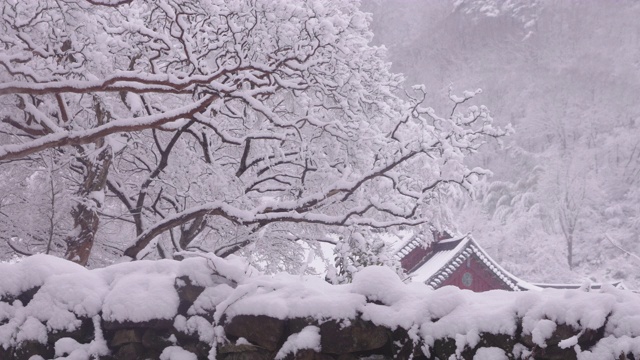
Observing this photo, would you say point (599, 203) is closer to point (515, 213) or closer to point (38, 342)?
point (515, 213)

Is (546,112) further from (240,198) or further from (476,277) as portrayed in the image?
(240,198)

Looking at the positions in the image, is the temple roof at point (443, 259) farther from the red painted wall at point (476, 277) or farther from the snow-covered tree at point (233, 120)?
the snow-covered tree at point (233, 120)

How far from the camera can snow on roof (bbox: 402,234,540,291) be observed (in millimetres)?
17094

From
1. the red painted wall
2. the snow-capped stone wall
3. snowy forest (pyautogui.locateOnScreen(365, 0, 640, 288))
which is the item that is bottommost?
the snow-capped stone wall

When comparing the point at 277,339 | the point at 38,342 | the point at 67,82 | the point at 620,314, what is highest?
the point at 67,82

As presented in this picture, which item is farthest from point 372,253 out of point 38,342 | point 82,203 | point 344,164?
point 38,342

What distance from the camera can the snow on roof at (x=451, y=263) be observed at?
56.1 ft

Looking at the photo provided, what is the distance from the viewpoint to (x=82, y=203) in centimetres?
788

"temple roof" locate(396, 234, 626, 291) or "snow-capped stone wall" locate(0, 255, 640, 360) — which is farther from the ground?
"temple roof" locate(396, 234, 626, 291)

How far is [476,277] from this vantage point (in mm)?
18188

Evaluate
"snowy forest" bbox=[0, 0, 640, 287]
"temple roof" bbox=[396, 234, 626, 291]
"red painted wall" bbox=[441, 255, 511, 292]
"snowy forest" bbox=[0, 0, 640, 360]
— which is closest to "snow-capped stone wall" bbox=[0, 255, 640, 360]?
"snowy forest" bbox=[0, 0, 640, 360]

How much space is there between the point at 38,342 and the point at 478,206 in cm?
4403

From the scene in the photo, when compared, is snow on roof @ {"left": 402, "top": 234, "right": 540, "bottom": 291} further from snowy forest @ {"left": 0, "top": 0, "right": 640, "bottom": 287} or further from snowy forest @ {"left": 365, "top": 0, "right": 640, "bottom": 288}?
snowy forest @ {"left": 365, "top": 0, "right": 640, "bottom": 288}

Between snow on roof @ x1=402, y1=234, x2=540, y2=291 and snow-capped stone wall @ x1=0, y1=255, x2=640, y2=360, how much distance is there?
13.7 meters
